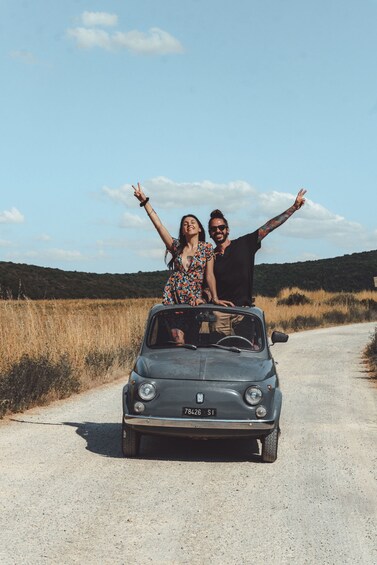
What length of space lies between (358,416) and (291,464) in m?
3.79

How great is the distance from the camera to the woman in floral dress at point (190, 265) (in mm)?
9352

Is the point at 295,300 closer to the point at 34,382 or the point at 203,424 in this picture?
the point at 34,382

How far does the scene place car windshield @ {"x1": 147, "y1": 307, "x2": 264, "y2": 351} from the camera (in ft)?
28.9

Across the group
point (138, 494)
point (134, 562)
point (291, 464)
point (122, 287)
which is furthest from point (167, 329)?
point (122, 287)

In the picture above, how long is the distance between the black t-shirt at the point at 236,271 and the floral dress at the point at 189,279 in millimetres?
297

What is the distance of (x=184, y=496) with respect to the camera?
665 cm

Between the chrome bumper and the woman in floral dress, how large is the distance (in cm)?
186

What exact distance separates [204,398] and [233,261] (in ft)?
7.48

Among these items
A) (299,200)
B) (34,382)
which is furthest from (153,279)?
(299,200)

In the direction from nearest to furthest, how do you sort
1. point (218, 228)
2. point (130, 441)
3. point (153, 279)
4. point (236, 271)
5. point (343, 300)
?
point (130, 441)
point (236, 271)
point (218, 228)
point (343, 300)
point (153, 279)

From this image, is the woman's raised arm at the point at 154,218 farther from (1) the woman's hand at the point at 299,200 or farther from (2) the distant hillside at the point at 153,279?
(2) the distant hillside at the point at 153,279

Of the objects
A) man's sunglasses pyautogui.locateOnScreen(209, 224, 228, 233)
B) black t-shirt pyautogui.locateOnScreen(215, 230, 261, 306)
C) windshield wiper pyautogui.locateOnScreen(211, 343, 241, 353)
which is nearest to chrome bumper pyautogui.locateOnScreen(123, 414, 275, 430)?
windshield wiper pyautogui.locateOnScreen(211, 343, 241, 353)

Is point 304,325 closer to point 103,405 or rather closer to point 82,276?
point 103,405

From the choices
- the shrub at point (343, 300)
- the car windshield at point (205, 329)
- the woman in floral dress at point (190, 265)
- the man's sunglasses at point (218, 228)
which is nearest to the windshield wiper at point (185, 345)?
the car windshield at point (205, 329)
